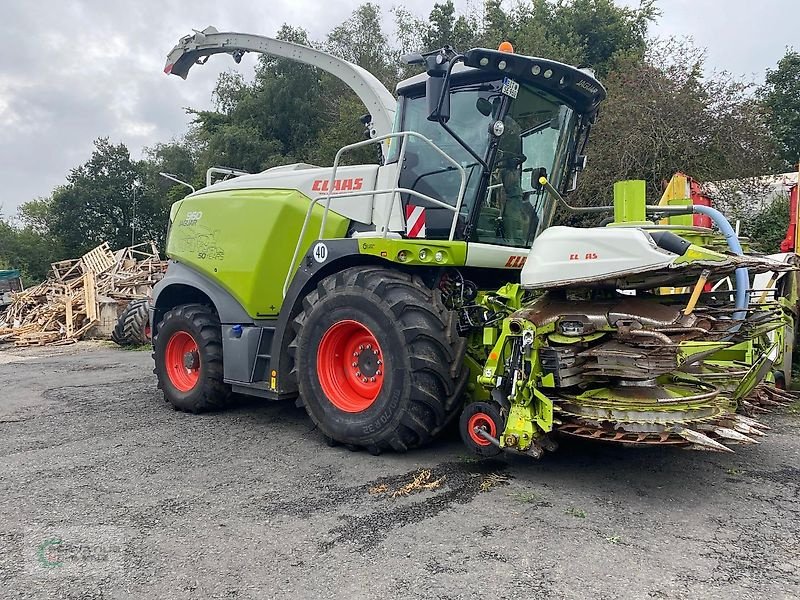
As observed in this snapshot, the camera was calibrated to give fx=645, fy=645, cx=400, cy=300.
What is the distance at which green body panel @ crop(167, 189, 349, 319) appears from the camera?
5387 millimetres

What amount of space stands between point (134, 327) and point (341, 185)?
28.4 feet

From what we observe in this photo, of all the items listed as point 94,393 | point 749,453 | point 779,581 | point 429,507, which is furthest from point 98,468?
point 749,453

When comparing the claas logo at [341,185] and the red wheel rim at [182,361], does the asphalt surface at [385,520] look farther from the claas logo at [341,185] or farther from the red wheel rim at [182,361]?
the claas logo at [341,185]

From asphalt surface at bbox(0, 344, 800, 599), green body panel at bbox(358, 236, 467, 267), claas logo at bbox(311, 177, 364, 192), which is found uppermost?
claas logo at bbox(311, 177, 364, 192)

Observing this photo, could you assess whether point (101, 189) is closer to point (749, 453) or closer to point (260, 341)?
point (260, 341)

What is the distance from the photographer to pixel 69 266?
1830 cm

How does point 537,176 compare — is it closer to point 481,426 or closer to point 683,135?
point 481,426

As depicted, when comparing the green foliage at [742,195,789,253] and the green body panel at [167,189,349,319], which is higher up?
the green foliage at [742,195,789,253]

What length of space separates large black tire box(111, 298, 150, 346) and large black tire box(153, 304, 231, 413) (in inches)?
253

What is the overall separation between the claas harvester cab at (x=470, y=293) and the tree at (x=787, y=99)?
17391 millimetres

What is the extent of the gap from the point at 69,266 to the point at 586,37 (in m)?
18.5

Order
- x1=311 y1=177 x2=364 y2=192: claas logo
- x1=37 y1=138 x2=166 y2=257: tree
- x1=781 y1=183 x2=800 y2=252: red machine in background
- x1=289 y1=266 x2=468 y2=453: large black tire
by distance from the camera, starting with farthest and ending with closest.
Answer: x1=37 y1=138 x2=166 y2=257: tree → x1=781 y1=183 x2=800 y2=252: red machine in background → x1=311 y1=177 x2=364 y2=192: claas logo → x1=289 y1=266 x2=468 y2=453: large black tire

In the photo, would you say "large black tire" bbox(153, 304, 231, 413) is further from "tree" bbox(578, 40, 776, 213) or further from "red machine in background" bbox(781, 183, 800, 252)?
"tree" bbox(578, 40, 776, 213)

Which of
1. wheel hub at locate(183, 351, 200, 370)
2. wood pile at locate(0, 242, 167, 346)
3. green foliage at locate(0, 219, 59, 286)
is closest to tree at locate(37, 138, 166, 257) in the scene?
green foliage at locate(0, 219, 59, 286)
